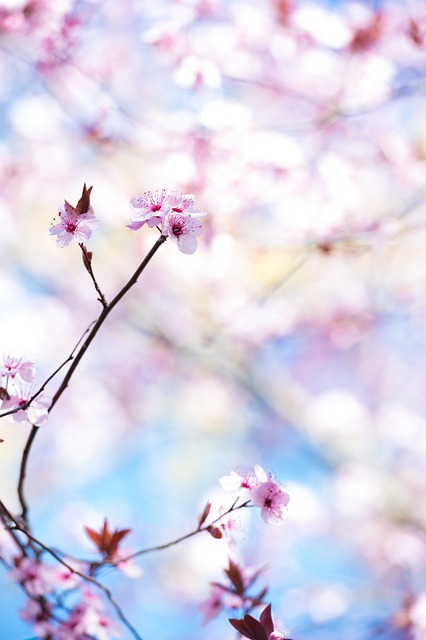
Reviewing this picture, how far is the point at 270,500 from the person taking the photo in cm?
167

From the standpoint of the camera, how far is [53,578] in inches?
77.3

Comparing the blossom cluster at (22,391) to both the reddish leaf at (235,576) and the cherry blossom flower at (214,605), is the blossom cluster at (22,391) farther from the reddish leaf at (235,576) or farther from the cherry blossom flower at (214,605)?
the cherry blossom flower at (214,605)

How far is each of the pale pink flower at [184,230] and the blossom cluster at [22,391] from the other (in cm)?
50

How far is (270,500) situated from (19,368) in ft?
2.36

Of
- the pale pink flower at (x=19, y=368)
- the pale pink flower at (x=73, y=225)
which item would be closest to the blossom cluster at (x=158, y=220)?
the pale pink flower at (x=73, y=225)

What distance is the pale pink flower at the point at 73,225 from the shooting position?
1587 millimetres

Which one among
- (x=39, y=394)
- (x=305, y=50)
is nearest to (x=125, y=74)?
(x=305, y=50)

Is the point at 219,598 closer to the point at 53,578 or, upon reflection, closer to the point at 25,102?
the point at 53,578

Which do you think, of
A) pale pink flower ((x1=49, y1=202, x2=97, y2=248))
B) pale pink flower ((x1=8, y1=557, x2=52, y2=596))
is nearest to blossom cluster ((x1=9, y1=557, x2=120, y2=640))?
pale pink flower ((x1=8, y1=557, x2=52, y2=596))

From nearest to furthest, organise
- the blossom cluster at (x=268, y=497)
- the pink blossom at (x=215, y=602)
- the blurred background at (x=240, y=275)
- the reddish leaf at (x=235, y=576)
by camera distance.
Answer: the blossom cluster at (x=268, y=497), the reddish leaf at (x=235, y=576), the pink blossom at (x=215, y=602), the blurred background at (x=240, y=275)

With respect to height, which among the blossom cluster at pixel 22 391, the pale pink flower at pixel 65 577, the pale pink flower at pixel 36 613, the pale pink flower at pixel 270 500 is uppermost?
the pale pink flower at pixel 270 500

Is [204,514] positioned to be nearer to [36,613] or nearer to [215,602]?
[215,602]

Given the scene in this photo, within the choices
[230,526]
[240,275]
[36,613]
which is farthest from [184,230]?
[240,275]

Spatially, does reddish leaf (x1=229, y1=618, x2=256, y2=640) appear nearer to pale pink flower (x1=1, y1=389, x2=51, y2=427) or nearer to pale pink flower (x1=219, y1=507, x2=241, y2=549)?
pale pink flower (x1=219, y1=507, x2=241, y2=549)
